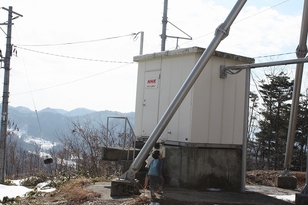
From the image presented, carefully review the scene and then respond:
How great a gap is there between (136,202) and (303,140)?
23690mm

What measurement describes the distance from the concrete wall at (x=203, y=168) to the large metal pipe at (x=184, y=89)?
5.66 ft

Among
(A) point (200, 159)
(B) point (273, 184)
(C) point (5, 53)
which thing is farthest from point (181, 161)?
(C) point (5, 53)

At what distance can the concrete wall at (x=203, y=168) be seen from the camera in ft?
Result: 34.6

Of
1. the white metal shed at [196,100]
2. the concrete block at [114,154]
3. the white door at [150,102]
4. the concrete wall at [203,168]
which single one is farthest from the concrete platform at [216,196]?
the white door at [150,102]

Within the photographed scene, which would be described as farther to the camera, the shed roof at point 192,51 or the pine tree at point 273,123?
the pine tree at point 273,123

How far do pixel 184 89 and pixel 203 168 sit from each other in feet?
8.75

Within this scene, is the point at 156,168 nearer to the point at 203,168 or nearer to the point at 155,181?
the point at 155,181

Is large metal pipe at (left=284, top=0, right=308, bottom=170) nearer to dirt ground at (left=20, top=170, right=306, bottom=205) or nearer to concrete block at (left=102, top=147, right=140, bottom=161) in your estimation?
dirt ground at (left=20, top=170, right=306, bottom=205)

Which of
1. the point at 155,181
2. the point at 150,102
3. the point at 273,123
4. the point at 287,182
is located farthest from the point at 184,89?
the point at 273,123

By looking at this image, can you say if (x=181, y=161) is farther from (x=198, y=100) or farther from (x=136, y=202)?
(x=136, y=202)

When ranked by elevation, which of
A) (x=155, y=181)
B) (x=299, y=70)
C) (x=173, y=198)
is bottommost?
(x=173, y=198)

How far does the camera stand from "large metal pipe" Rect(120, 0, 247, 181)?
902 cm

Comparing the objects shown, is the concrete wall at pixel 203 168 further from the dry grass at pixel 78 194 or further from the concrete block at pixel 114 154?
the dry grass at pixel 78 194

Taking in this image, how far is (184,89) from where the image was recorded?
902cm
